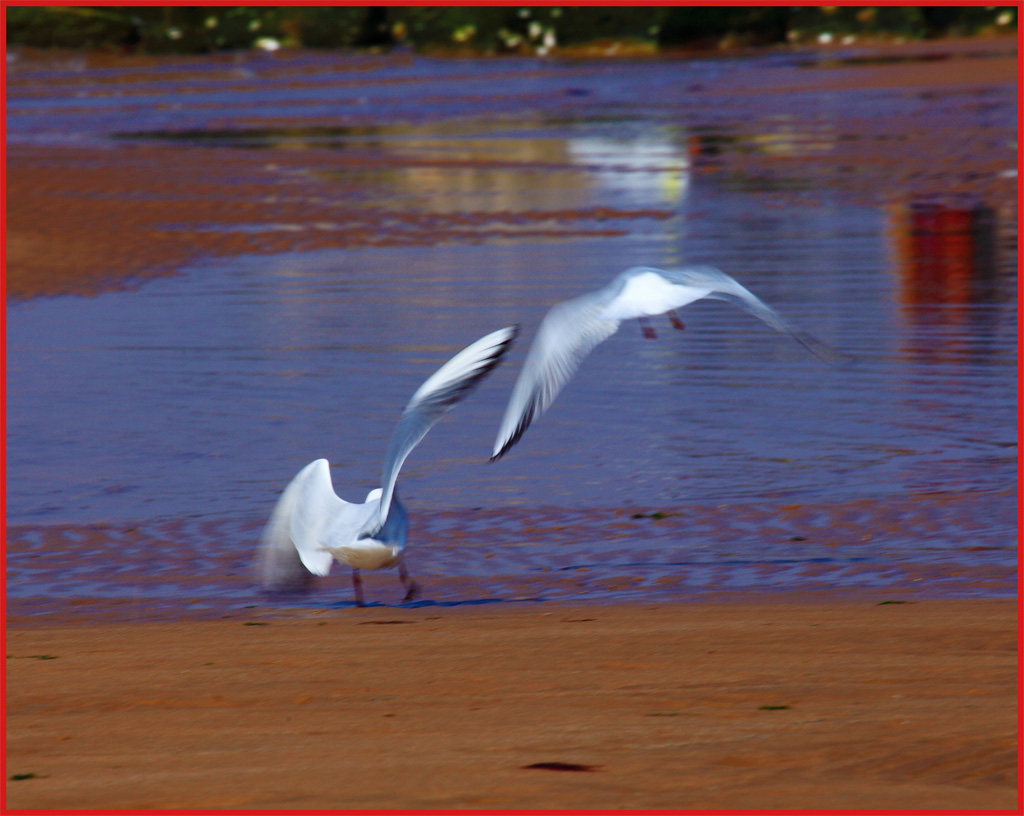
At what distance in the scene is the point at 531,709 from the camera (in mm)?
4078

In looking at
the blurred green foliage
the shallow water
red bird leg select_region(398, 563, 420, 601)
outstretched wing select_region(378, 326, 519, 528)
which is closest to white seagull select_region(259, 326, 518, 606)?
outstretched wing select_region(378, 326, 519, 528)

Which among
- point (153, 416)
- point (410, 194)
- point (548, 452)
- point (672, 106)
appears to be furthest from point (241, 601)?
point (672, 106)

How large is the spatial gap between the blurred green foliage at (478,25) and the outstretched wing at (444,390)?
45.2 meters

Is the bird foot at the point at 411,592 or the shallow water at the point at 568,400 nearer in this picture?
the bird foot at the point at 411,592

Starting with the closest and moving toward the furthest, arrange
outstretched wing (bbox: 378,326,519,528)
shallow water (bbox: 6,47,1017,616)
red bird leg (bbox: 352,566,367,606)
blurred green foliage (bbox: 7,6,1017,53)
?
outstretched wing (bbox: 378,326,519,528)
red bird leg (bbox: 352,566,367,606)
shallow water (bbox: 6,47,1017,616)
blurred green foliage (bbox: 7,6,1017,53)

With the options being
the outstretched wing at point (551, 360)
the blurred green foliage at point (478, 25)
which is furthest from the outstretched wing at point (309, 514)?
the blurred green foliage at point (478, 25)

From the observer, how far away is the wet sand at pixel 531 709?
3.46 metres

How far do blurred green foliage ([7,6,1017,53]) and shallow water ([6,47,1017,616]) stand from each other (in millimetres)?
29401

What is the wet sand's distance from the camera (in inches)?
136

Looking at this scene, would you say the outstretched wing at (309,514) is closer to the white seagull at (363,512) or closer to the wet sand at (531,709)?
the white seagull at (363,512)

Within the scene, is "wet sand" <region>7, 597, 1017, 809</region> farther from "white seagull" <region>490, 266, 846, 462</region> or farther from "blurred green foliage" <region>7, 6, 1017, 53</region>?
"blurred green foliage" <region>7, 6, 1017, 53</region>

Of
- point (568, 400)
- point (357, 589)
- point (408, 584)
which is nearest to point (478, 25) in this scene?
point (568, 400)

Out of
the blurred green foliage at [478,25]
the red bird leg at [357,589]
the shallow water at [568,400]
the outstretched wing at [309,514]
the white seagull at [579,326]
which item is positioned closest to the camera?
the white seagull at [579,326]

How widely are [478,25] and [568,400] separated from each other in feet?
140
